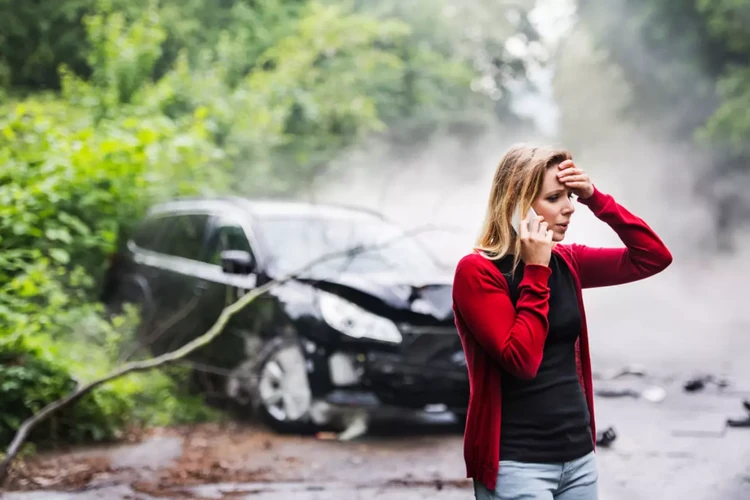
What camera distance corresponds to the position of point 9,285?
20.3 feet

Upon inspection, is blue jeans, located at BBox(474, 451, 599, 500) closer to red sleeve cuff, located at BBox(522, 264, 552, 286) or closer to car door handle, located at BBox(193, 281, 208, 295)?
red sleeve cuff, located at BBox(522, 264, 552, 286)

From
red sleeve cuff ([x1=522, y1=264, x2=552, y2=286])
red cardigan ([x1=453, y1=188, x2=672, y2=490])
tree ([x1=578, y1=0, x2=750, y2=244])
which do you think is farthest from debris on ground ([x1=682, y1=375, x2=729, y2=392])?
tree ([x1=578, y1=0, x2=750, y2=244])

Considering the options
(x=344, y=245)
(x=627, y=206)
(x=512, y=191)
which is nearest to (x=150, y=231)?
(x=344, y=245)

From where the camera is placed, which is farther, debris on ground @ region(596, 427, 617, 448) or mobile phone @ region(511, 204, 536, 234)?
debris on ground @ region(596, 427, 617, 448)

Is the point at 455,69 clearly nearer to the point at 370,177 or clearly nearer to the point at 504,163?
the point at 370,177

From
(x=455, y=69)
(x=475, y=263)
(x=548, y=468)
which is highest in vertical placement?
(x=455, y=69)

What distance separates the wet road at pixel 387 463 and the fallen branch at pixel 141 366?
42 cm

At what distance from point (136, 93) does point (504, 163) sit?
32.8ft

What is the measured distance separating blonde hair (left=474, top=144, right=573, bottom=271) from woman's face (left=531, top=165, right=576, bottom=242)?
2 centimetres

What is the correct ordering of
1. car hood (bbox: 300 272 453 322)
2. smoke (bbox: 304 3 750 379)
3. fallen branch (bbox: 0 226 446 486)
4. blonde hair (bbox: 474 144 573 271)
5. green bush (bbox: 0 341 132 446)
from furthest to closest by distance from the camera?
smoke (bbox: 304 3 750 379)
car hood (bbox: 300 272 453 322)
green bush (bbox: 0 341 132 446)
fallen branch (bbox: 0 226 446 486)
blonde hair (bbox: 474 144 573 271)

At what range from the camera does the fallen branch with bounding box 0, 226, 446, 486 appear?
18.0 feet

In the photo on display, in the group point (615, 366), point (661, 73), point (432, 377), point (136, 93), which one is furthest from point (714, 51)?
point (432, 377)

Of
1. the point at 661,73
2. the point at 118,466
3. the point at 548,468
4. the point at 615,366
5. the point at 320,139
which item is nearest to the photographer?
the point at 548,468

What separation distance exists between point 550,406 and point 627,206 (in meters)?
17.4
